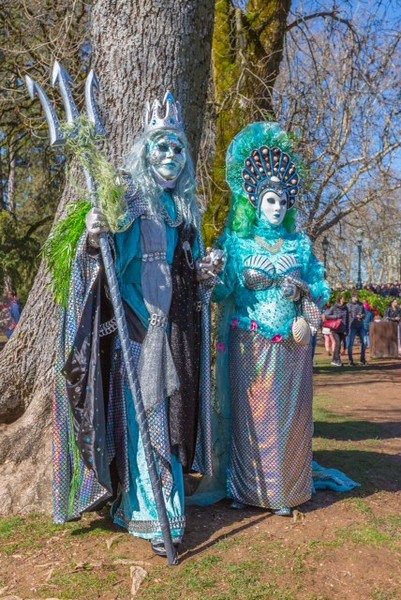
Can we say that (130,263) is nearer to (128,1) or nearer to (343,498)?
(128,1)

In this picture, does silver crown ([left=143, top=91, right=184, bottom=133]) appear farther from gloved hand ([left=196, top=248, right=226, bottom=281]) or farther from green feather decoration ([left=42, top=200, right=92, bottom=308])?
gloved hand ([left=196, top=248, right=226, bottom=281])

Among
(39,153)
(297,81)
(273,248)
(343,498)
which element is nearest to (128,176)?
(273,248)

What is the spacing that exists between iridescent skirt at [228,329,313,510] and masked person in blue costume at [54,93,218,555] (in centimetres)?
43

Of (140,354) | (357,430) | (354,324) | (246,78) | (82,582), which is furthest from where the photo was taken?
(354,324)

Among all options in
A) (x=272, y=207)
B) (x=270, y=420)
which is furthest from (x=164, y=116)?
(x=270, y=420)

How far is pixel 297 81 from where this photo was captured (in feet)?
31.1

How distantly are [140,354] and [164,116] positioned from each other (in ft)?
4.28

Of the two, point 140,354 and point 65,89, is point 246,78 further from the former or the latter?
point 140,354

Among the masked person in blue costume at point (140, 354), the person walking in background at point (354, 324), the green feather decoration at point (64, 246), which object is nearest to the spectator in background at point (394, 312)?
the person walking in background at point (354, 324)

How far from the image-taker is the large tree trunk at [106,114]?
411 cm

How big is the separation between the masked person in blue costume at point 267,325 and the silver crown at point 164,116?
0.63 metres

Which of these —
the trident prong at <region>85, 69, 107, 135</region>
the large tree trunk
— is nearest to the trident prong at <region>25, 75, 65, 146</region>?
the trident prong at <region>85, 69, 107, 135</region>

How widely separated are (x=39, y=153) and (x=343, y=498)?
12240 millimetres

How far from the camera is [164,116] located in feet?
12.1
